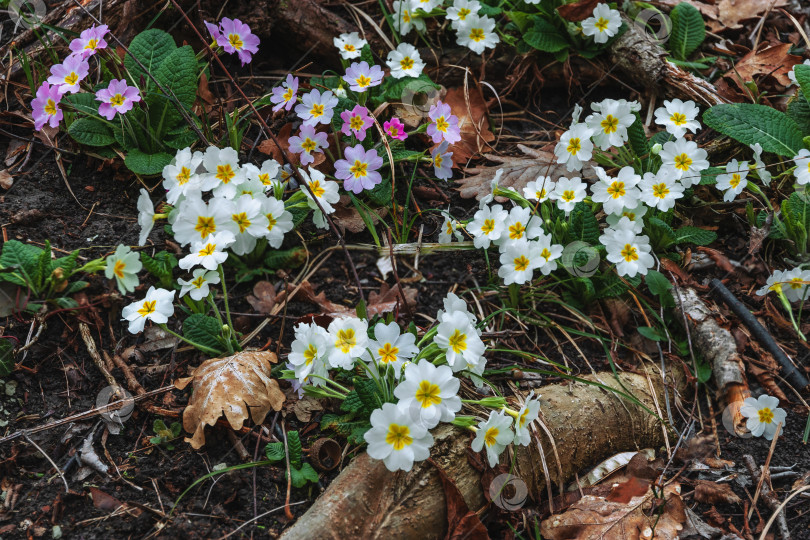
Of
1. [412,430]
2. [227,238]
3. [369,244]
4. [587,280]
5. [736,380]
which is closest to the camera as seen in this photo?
[412,430]

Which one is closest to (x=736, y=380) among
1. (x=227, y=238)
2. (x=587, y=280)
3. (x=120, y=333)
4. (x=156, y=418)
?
(x=587, y=280)

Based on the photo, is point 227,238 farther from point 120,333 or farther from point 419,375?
point 419,375

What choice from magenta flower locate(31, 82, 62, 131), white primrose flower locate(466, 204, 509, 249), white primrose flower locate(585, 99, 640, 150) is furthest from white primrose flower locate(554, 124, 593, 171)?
magenta flower locate(31, 82, 62, 131)

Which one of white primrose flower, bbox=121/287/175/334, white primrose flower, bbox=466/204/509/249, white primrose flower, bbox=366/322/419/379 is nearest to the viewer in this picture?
white primrose flower, bbox=366/322/419/379

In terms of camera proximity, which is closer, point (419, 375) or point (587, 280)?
point (419, 375)

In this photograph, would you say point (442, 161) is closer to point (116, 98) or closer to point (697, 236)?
point (697, 236)

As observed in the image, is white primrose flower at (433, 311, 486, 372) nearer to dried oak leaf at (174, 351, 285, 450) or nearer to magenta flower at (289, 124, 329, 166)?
dried oak leaf at (174, 351, 285, 450)
